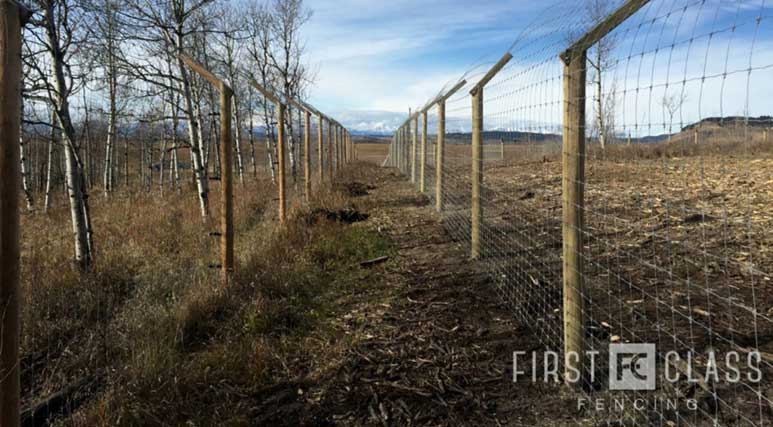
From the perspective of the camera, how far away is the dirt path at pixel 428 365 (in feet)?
8.91

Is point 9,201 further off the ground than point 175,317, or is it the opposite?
point 9,201

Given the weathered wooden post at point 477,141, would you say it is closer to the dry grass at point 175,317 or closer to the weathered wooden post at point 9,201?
the dry grass at point 175,317

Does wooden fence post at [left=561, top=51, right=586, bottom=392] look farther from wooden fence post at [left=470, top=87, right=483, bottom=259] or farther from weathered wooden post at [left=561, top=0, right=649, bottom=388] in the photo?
wooden fence post at [left=470, top=87, right=483, bottom=259]

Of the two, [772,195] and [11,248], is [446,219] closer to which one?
[772,195]

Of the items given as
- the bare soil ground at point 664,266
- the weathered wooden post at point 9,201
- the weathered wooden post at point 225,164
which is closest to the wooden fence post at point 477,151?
the bare soil ground at point 664,266

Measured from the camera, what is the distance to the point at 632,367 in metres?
2.92

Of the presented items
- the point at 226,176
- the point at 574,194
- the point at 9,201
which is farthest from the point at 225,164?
the point at 574,194

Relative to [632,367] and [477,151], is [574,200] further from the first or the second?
[477,151]

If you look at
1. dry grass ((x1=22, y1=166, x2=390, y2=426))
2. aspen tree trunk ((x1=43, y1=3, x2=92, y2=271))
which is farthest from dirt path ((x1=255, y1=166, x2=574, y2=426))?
aspen tree trunk ((x1=43, y1=3, x2=92, y2=271))

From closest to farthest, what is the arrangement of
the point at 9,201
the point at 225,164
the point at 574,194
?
the point at 9,201
the point at 574,194
the point at 225,164

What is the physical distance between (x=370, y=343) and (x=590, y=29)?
252cm

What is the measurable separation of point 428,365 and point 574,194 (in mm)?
1463

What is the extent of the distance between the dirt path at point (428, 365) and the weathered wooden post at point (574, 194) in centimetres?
29

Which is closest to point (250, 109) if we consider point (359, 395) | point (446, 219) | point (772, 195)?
point (446, 219)
